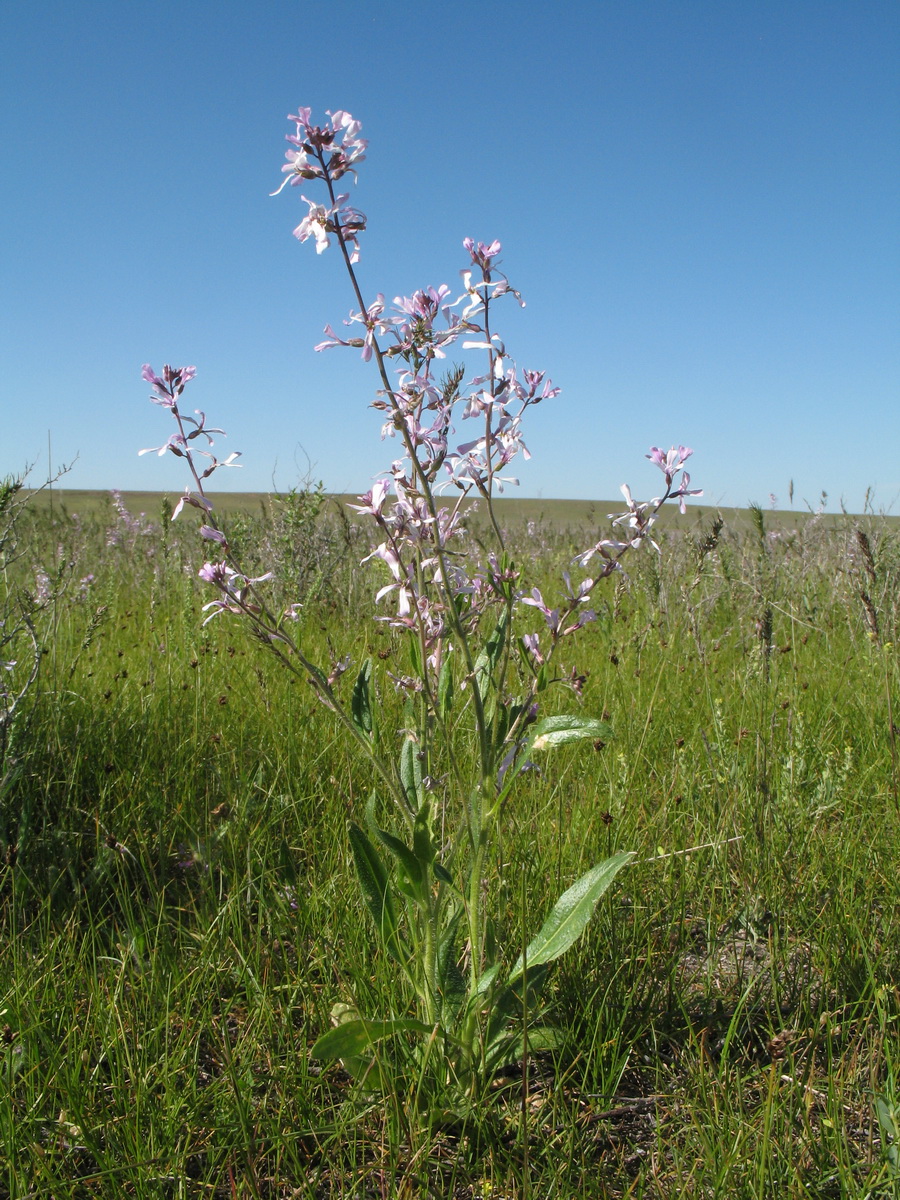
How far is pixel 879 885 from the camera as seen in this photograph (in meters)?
2.06

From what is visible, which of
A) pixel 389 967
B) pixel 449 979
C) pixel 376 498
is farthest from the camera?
pixel 389 967

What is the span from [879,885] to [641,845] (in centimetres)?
61

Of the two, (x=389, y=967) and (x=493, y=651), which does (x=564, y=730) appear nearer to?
(x=493, y=651)

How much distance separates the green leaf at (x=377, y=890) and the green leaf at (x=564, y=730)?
0.39m

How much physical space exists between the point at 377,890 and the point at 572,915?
0.39m

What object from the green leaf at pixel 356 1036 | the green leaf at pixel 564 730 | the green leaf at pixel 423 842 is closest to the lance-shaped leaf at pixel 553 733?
the green leaf at pixel 564 730

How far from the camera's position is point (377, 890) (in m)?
1.57

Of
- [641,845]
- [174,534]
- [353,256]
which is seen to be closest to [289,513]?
[174,534]

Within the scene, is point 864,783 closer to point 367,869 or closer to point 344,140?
point 367,869

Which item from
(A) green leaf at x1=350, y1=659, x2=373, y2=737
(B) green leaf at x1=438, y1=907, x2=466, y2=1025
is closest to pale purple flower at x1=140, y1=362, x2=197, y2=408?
(A) green leaf at x1=350, y1=659, x2=373, y2=737

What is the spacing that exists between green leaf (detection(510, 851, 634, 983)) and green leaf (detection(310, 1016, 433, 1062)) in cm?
24

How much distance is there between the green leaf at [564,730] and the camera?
146cm

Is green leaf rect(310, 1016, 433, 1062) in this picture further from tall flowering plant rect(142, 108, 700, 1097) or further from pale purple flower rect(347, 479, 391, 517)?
pale purple flower rect(347, 479, 391, 517)

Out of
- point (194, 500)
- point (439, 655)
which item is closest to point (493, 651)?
point (439, 655)
